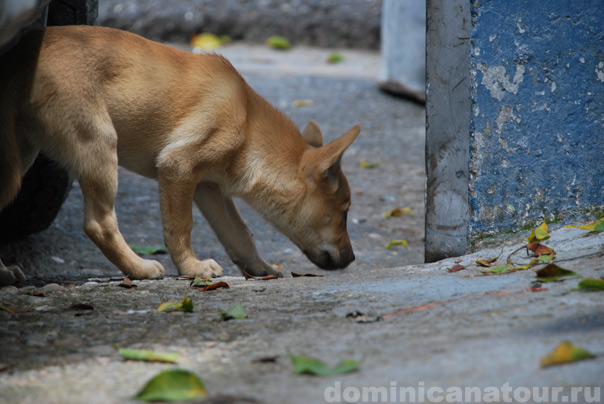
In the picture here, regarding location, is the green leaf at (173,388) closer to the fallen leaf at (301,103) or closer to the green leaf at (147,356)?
the green leaf at (147,356)

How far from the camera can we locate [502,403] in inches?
66.3

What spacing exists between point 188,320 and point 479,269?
1.35m

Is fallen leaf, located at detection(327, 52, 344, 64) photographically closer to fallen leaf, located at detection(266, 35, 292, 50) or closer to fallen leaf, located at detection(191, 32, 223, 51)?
fallen leaf, located at detection(266, 35, 292, 50)

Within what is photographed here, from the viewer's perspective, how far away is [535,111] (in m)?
3.48

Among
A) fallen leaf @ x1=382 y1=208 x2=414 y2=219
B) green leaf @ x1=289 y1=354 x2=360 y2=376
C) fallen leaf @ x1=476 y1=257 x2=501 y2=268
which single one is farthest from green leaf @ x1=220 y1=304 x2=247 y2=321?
fallen leaf @ x1=382 y1=208 x2=414 y2=219

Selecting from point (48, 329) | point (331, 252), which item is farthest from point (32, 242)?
point (48, 329)

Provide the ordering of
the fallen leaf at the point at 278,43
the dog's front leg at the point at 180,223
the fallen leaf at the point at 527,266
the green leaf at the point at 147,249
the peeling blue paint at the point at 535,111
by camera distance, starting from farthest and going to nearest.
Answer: the fallen leaf at the point at 278,43
the green leaf at the point at 147,249
the dog's front leg at the point at 180,223
the peeling blue paint at the point at 535,111
the fallen leaf at the point at 527,266

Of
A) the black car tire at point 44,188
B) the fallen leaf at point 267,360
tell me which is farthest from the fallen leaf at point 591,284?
the black car tire at point 44,188

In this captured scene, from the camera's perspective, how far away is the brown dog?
11.1 feet

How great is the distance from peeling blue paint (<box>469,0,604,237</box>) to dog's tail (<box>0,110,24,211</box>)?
2.21 meters

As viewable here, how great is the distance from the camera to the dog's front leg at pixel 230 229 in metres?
4.37

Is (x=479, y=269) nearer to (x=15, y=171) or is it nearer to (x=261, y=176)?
(x=261, y=176)

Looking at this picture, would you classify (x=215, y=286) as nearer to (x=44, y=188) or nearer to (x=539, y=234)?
(x=539, y=234)

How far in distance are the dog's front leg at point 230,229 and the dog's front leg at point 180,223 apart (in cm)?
41
